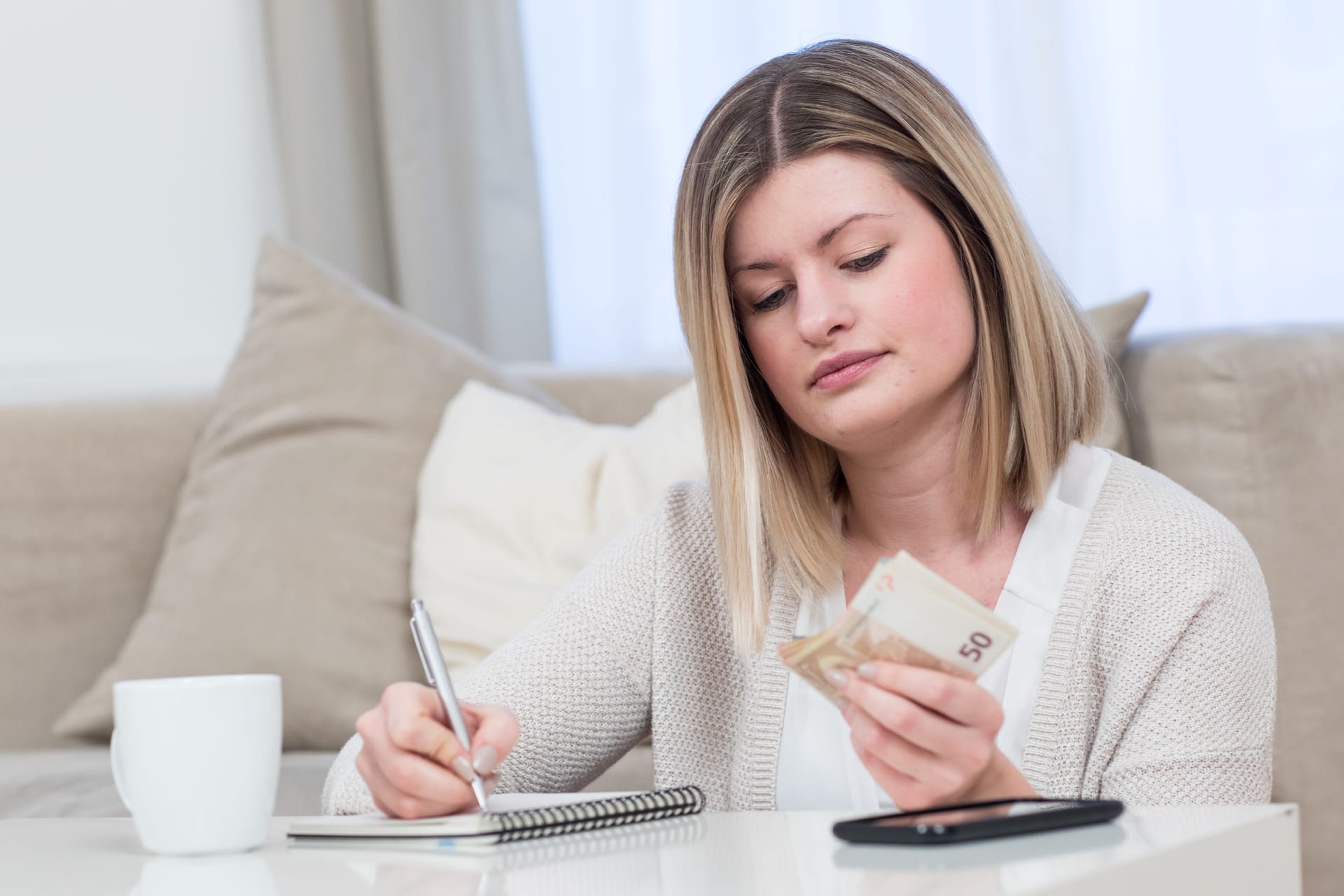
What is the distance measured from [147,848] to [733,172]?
733 millimetres

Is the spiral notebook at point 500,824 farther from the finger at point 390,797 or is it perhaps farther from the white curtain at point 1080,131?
the white curtain at point 1080,131

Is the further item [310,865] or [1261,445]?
[1261,445]

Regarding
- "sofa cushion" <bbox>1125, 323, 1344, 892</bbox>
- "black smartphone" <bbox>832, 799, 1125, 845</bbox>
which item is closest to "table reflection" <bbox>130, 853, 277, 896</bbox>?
"black smartphone" <bbox>832, 799, 1125, 845</bbox>

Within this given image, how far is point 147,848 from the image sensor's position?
2.55ft

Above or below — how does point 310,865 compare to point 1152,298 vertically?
below

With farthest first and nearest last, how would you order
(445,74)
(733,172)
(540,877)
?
(445,74)
(733,172)
(540,877)

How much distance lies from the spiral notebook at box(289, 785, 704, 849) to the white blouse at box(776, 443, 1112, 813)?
37cm

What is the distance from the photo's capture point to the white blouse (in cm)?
112

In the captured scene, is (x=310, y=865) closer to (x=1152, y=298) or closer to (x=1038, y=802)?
(x=1038, y=802)

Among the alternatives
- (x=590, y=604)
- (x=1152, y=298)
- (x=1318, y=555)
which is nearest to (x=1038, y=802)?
(x=590, y=604)

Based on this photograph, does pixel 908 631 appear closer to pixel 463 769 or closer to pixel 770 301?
pixel 463 769

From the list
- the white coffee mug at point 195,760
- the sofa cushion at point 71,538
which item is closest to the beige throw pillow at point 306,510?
the sofa cushion at point 71,538

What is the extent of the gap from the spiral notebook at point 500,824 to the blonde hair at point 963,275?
0.45 metres

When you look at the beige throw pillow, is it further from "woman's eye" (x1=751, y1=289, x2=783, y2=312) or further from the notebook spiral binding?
the notebook spiral binding
